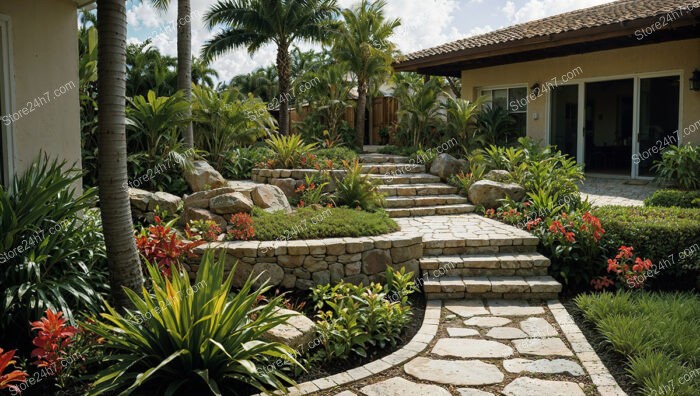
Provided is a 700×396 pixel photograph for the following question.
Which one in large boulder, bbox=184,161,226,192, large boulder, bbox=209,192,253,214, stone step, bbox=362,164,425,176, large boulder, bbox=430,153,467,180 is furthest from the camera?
stone step, bbox=362,164,425,176

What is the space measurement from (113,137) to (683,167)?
9551 millimetres

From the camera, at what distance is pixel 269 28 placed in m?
15.3

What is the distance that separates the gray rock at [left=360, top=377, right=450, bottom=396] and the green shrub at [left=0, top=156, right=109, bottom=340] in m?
2.32

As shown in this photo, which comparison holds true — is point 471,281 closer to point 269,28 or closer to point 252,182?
point 252,182

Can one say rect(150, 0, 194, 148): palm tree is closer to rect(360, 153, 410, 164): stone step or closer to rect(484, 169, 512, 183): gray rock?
rect(360, 153, 410, 164): stone step

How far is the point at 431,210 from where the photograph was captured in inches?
361

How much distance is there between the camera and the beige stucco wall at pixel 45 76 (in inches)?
212

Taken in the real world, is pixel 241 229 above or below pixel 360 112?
below

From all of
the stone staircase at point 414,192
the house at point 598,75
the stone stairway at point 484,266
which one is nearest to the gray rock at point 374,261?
the stone stairway at point 484,266

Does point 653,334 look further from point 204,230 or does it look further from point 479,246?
point 204,230

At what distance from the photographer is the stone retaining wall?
5.82 m

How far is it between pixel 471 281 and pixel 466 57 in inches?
313

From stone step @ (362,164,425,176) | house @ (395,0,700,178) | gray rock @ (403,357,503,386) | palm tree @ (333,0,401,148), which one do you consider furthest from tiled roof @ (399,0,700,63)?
gray rock @ (403,357,503,386)

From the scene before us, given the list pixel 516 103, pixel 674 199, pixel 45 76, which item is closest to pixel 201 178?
pixel 45 76
